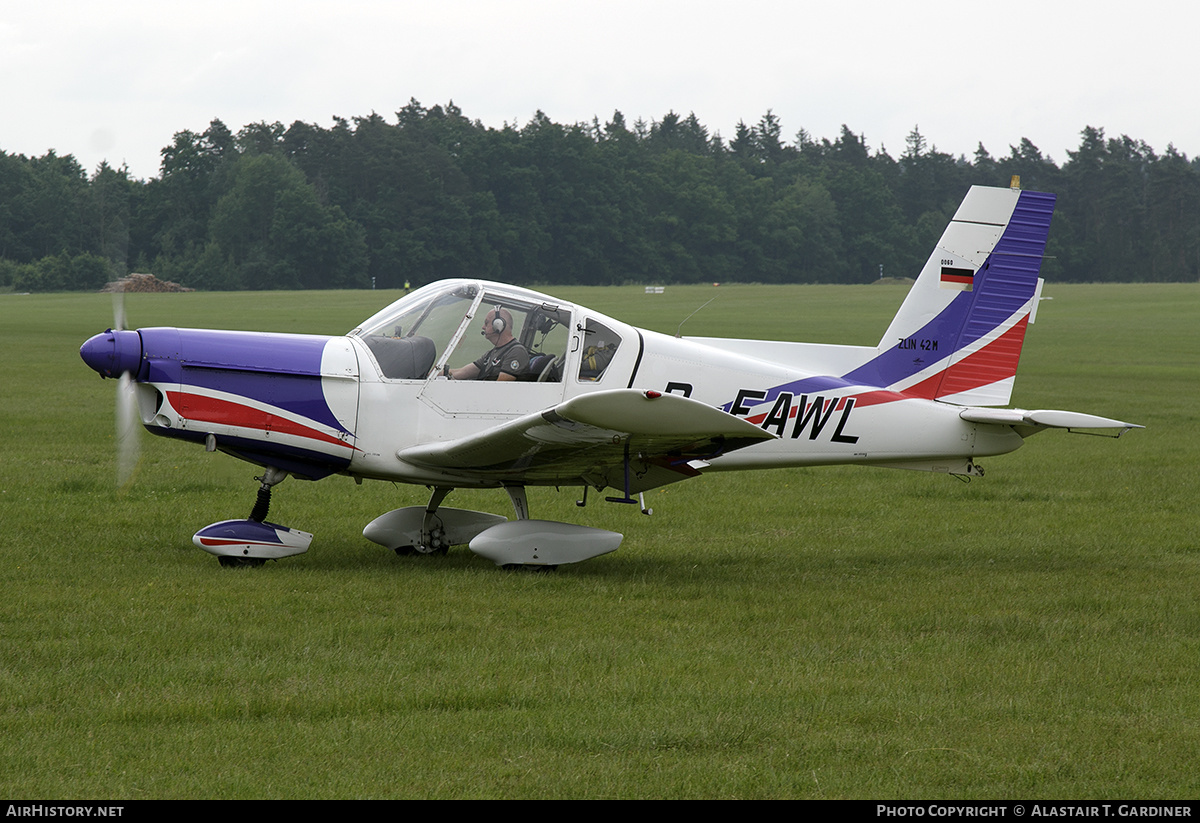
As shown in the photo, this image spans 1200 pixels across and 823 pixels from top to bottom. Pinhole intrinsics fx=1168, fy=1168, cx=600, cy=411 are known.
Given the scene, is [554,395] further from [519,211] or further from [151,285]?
[519,211]

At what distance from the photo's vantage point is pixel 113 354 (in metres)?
7.87

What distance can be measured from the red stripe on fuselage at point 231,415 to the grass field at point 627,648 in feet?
3.21

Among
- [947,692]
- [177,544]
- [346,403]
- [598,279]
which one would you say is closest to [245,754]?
[947,692]

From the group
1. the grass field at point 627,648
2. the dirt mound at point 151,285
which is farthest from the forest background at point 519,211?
the grass field at point 627,648

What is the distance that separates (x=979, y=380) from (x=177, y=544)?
6.33 meters

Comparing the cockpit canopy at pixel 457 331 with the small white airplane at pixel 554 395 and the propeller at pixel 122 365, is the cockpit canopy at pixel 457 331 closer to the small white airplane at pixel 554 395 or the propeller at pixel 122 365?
the small white airplane at pixel 554 395

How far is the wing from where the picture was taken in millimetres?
7121

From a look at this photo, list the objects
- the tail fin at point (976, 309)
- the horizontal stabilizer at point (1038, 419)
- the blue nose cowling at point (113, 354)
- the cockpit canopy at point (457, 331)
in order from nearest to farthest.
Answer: the blue nose cowling at point (113, 354), the horizontal stabilizer at point (1038, 419), the cockpit canopy at point (457, 331), the tail fin at point (976, 309)

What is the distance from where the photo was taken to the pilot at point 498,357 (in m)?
8.42

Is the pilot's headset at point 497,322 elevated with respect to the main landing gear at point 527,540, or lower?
elevated

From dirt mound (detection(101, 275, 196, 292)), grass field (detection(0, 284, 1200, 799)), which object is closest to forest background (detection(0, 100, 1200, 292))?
dirt mound (detection(101, 275, 196, 292))

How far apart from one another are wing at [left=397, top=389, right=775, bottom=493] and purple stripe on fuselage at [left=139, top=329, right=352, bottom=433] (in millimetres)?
795

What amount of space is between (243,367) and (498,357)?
177 centimetres

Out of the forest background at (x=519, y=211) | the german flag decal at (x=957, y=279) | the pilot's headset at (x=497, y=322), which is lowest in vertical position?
the pilot's headset at (x=497, y=322)
